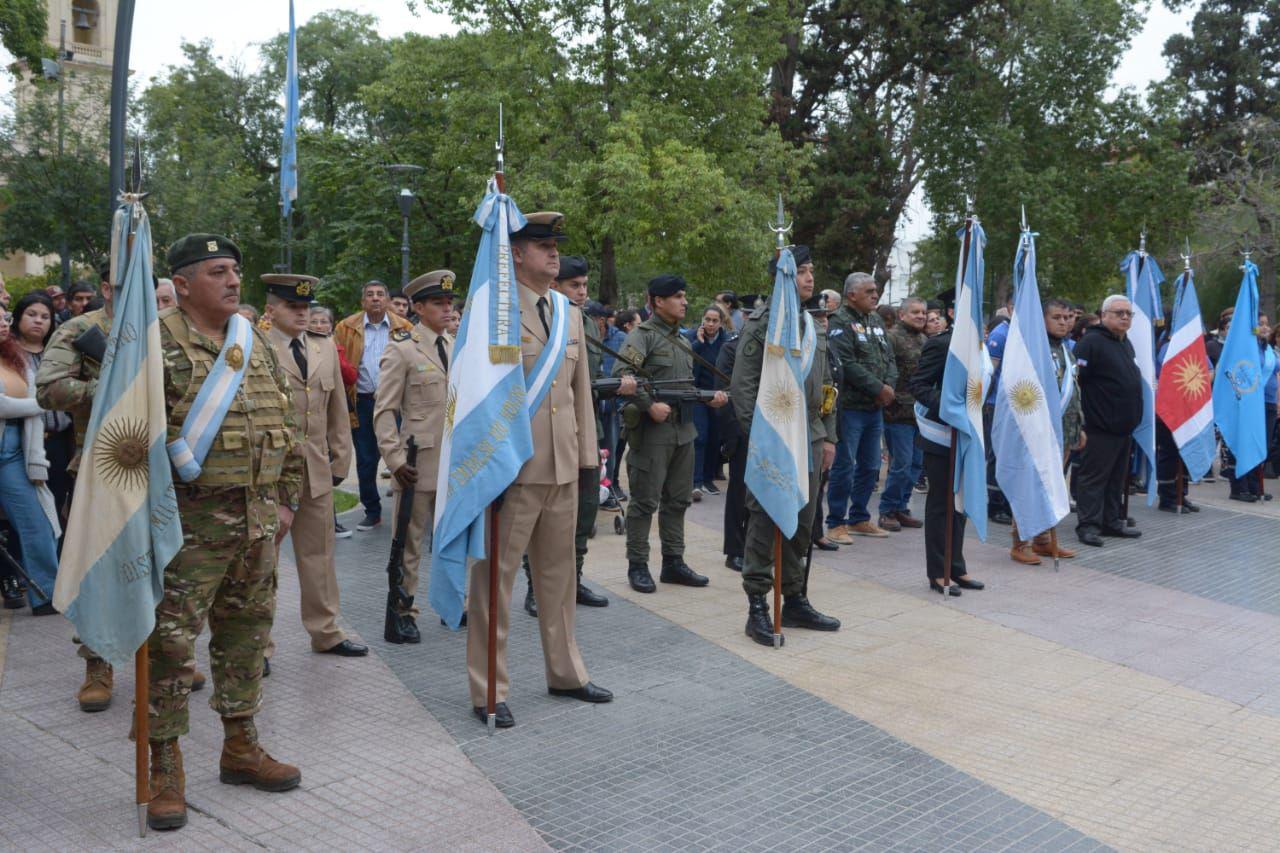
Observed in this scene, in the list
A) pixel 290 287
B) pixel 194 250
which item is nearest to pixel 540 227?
pixel 290 287

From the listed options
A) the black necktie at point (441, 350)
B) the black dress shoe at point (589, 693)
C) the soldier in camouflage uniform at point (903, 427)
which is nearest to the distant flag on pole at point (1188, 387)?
the soldier in camouflage uniform at point (903, 427)

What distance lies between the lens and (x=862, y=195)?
33.2 metres

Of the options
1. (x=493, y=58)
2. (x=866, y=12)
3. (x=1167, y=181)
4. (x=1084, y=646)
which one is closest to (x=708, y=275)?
(x=493, y=58)

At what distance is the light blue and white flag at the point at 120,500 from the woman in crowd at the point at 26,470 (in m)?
3.21

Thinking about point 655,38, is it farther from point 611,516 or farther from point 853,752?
point 853,752

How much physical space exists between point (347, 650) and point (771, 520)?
2.53 metres

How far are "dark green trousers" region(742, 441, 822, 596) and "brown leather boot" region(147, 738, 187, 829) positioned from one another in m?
3.51

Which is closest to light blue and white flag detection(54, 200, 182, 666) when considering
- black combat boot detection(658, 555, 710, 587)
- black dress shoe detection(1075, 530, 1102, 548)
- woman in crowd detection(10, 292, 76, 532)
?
woman in crowd detection(10, 292, 76, 532)

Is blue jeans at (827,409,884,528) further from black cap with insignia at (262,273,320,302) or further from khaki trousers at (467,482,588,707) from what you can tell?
black cap with insignia at (262,273,320,302)

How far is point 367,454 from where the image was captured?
420 inches

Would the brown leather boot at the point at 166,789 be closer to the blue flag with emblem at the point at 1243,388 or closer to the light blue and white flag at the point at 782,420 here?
the light blue and white flag at the point at 782,420

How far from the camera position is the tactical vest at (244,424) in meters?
4.40

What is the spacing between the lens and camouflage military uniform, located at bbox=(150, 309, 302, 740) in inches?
170

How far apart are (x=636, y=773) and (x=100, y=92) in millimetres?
27575
